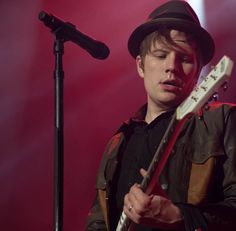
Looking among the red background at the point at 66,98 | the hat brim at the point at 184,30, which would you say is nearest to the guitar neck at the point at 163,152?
the hat brim at the point at 184,30

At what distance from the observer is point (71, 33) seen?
5.91ft

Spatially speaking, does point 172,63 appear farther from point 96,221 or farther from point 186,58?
point 96,221

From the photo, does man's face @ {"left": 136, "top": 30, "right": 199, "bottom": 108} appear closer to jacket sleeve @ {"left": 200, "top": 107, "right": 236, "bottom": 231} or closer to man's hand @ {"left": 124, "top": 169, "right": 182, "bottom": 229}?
jacket sleeve @ {"left": 200, "top": 107, "right": 236, "bottom": 231}

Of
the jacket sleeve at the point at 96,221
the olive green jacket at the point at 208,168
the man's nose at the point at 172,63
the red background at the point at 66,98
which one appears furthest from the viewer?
the red background at the point at 66,98

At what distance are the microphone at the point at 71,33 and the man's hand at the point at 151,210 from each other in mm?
626

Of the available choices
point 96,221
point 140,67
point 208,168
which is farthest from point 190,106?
point 96,221

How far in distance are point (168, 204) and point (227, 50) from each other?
3.73 feet

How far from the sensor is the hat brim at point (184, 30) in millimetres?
1935

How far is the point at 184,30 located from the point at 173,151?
507mm

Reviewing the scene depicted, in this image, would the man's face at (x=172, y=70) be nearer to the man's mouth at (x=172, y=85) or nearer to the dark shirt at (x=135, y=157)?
the man's mouth at (x=172, y=85)

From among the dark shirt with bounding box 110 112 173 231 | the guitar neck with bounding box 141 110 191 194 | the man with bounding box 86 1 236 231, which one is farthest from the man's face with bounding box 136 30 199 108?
the guitar neck with bounding box 141 110 191 194

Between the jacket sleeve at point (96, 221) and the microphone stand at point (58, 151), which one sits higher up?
the microphone stand at point (58, 151)

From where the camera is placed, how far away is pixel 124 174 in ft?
6.54

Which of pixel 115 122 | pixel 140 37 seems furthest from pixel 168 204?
pixel 115 122
